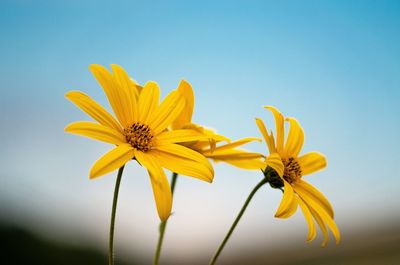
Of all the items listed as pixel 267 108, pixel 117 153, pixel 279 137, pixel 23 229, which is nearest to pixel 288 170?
pixel 279 137

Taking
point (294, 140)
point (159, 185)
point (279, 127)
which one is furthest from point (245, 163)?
point (159, 185)

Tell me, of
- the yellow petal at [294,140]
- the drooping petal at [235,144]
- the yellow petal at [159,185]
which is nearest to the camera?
the yellow petal at [159,185]

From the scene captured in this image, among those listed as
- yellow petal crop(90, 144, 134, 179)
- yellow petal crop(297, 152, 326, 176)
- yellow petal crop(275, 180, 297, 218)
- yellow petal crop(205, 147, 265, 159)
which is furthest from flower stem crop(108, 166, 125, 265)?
yellow petal crop(297, 152, 326, 176)

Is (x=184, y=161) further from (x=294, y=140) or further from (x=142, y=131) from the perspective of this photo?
(x=294, y=140)

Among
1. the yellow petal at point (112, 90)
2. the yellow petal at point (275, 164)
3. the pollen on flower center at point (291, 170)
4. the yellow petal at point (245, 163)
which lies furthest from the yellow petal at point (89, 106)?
the pollen on flower center at point (291, 170)

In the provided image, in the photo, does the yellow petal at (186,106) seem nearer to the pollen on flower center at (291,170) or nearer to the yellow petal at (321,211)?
the pollen on flower center at (291,170)
